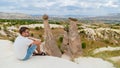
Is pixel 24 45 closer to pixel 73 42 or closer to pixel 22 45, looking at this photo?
pixel 22 45

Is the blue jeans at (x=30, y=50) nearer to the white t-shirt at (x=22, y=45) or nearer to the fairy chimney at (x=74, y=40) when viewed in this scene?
the white t-shirt at (x=22, y=45)

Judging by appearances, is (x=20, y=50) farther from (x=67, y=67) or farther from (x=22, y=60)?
(x=67, y=67)

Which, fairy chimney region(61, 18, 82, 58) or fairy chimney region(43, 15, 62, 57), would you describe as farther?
fairy chimney region(61, 18, 82, 58)

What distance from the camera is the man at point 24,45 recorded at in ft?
49.1

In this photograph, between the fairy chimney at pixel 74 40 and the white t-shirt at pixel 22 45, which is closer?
the white t-shirt at pixel 22 45

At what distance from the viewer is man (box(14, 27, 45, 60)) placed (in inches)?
589

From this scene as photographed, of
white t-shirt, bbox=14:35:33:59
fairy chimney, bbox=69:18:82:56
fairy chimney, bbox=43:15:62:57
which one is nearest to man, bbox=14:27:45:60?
white t-shirt, bbox=14:35:33:59

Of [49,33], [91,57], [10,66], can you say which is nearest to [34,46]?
[10,66]

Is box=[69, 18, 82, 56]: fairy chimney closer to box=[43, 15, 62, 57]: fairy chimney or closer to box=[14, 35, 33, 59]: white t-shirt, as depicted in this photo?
box=[43, 15, 62, 57]: fairy chimney

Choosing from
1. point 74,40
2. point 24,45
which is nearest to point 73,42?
point 74,40

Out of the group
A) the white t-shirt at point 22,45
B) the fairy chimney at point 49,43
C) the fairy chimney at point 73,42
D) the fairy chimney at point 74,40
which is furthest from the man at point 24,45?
the fairy chimney at point 74,40

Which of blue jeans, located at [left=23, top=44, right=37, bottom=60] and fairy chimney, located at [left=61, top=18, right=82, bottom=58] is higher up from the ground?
blue jeans, located at [left=23, top=44, right=37, bottom=60]

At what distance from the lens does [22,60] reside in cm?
1538

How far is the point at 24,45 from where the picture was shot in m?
15.0
